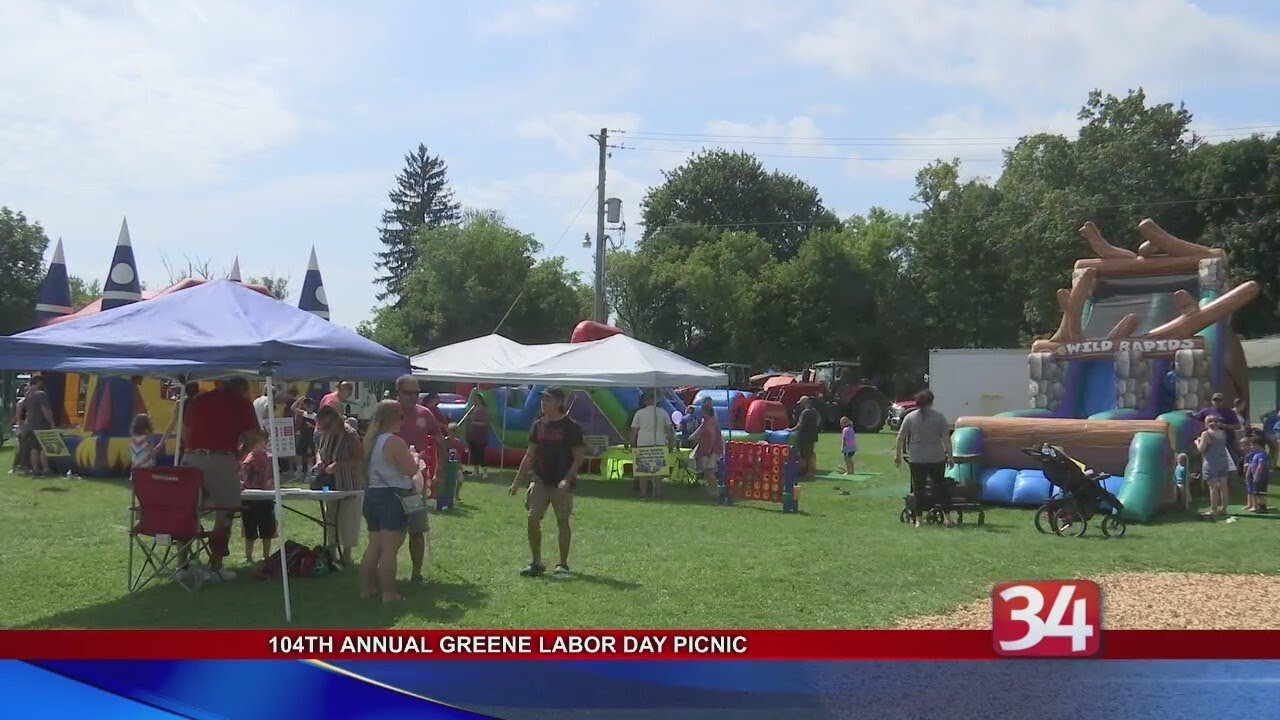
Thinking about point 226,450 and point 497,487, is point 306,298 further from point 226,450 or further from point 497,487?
point 226,450

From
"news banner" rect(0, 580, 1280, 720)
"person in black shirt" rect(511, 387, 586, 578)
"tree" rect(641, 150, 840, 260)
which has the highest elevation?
"tree" rect(641, 150, 840, 260)

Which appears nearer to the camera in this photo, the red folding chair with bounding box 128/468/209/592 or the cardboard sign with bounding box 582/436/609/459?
the red folding chair with bounding box 128/468/209/592

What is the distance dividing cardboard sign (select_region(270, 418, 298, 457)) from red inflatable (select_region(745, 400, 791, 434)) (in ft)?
56.3

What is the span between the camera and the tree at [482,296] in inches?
1743

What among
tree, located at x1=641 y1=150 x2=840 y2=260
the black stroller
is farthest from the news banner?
tree, located at x1=641 y1=150 x2=840 y2=260

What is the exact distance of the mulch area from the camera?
22.7ft

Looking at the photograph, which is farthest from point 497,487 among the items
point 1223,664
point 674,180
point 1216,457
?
point 674,180

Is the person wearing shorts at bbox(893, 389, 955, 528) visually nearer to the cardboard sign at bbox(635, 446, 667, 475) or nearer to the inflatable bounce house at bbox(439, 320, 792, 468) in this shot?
the cardboard sign at bbox(635, 446, 667, 475)

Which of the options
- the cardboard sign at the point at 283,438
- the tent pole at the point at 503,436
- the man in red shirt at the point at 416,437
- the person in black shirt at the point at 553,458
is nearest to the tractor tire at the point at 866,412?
the tent pole at the point at 503,436

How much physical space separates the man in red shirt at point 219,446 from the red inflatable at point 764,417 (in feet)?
55.3

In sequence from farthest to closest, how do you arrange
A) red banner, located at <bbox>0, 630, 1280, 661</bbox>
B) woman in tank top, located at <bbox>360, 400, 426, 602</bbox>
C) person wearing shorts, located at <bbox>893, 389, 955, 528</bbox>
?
person wearing shorts, located at <bbox>893, 389, 955, 528</bbox> < woman in tank top, located at <bbox>360, 400, 426, 602</bbox> < red banner, located at <bbox>0, 630, 1280, 661</bbox>

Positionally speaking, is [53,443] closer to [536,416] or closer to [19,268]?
[536,416]

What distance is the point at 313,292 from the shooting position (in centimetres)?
2473

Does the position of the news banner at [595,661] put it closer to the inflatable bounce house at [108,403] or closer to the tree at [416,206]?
the inflatable bounce house at [108,403]
